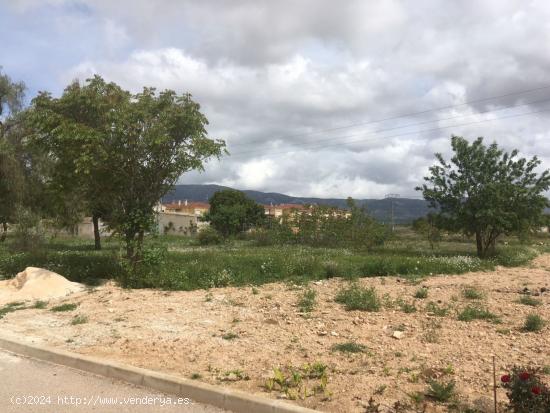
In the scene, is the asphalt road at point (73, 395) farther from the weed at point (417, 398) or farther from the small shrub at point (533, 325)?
the small shrub at point (533, 325)

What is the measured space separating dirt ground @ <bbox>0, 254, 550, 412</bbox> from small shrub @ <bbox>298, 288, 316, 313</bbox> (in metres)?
0.13

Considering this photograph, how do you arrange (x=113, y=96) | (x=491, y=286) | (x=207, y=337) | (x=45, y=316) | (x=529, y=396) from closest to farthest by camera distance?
(x=529, y=396), (x=207, y=337), (x=45, y=316), (x=491, y=286), (x=113, y=96)

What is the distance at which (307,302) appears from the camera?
34.8 ft

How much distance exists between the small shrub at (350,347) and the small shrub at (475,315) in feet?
8.22

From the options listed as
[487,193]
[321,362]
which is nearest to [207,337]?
[321,362]

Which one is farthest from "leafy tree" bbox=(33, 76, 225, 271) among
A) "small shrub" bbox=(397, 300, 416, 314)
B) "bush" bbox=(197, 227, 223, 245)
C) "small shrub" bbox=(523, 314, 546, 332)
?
"bush" bbox=(197, 227, 223, 245)

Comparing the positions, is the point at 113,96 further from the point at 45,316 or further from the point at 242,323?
the point at 242,323

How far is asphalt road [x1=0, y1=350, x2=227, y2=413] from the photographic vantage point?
5.35 metres

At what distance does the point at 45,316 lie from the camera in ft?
33.9

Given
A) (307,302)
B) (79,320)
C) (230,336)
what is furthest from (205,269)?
(230,336)

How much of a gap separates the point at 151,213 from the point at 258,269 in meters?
3.43

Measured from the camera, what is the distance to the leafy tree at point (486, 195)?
2575cm

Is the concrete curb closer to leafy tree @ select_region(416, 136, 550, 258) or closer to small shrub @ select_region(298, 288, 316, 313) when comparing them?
small shrub @ select_region(298, 288, 316, 313)

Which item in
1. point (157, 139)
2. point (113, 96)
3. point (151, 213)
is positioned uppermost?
point (113, 96)
